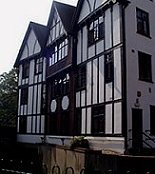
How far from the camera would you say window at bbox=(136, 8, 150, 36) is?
20.3 m

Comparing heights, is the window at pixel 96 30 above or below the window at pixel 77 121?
above

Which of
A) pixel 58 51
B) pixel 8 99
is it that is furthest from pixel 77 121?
pixel 8 99

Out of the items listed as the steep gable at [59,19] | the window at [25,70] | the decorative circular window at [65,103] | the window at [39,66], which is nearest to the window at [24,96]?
the window at [25,70]

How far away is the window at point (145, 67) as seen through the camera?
64.7 feet

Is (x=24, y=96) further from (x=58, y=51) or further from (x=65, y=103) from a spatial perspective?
(x=65, y=103)

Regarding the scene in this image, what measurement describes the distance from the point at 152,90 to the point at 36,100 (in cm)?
1361

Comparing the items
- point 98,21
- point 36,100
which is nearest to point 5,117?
point 36,100

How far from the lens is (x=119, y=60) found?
18.7m

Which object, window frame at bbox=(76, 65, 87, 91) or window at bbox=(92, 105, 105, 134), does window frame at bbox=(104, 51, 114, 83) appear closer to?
window at bbox=(92, 105, 105, 134)

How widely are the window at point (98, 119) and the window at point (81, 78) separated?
2.52 metres

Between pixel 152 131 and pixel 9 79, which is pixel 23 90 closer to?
pixel 9 79

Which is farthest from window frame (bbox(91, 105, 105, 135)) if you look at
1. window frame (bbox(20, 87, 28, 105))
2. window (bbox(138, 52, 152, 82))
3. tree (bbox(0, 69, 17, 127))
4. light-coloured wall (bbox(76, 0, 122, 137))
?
tree (bbox(0, 69, 17, 127))

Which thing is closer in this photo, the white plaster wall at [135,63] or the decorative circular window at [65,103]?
the white plaster wall at [135,63]

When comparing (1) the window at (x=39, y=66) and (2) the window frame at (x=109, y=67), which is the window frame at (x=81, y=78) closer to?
(2) the window frame at (x=109, y=67)
